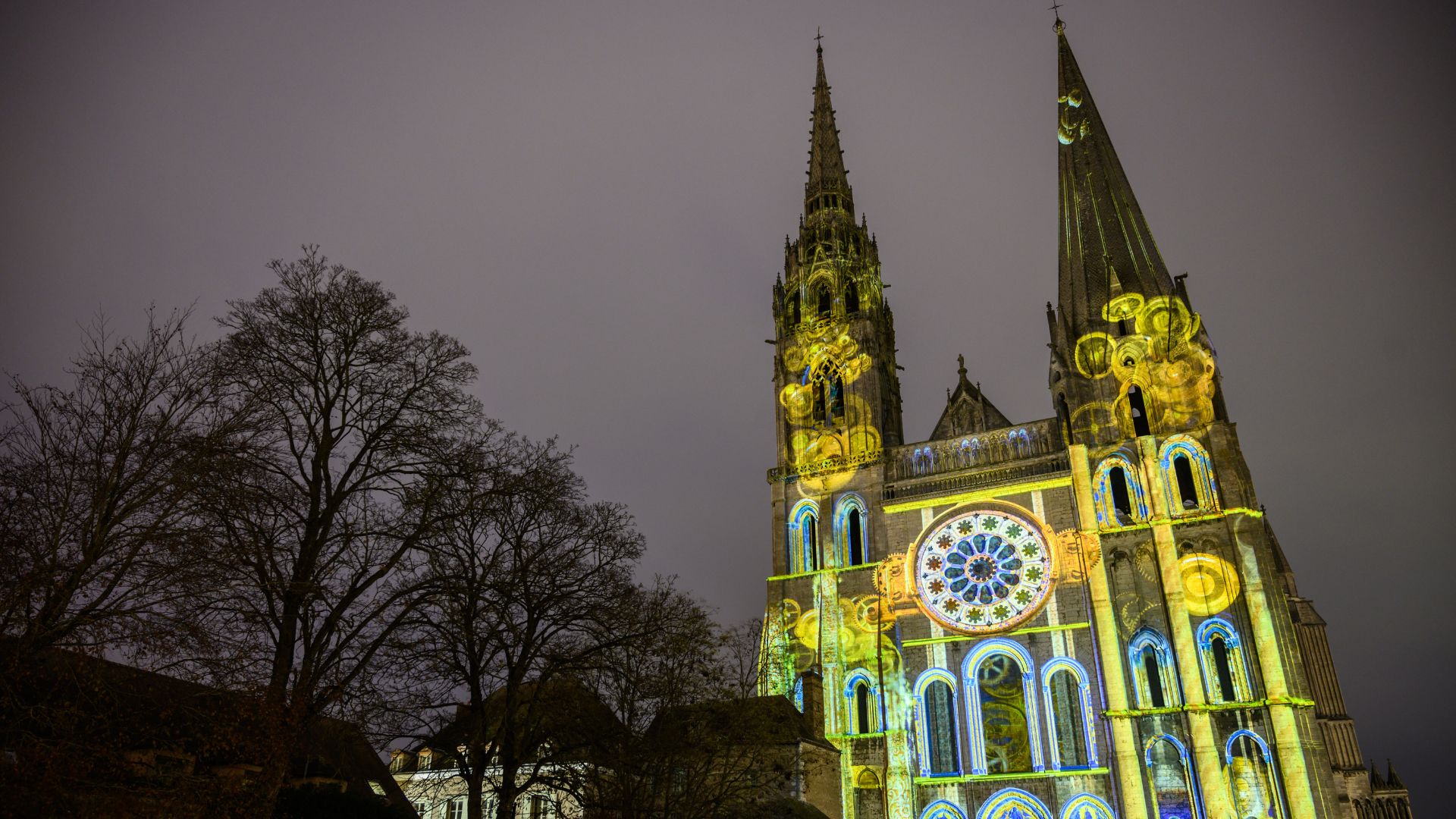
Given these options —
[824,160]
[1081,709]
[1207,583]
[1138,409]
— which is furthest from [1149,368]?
[824,160]

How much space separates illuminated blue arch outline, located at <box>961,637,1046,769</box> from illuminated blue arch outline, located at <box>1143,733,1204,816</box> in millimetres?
3183

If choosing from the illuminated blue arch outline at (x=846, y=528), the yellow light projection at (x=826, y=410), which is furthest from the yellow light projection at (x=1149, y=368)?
the illuminated blue arch outline at (x=846, y=528)

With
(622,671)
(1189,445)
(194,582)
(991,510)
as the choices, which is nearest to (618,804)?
(622,671)

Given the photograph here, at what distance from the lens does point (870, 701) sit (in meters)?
34.5

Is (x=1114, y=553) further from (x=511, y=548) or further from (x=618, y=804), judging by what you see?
(x=511, y=548)

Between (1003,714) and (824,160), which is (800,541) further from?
(824,160)

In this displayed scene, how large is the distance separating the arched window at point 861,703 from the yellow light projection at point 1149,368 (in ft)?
41.2

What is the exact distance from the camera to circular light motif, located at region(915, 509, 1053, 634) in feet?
114

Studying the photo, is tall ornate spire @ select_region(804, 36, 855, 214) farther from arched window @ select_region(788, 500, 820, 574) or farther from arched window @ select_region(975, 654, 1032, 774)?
arched window @ select_region(975, 654, 1032, 774)

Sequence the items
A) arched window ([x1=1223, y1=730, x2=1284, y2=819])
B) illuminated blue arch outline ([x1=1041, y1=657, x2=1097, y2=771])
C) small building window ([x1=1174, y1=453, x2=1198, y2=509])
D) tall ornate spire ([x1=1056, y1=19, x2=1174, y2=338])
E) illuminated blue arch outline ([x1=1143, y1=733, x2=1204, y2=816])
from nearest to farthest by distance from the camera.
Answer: arched window ([x1=1223, y1=730, x2=1284, y2=819])
illuminated blue arch outline ([x1=1143, y1=733, x2=1204, y2=816])
illuminated blue arch outline ([x1=1041, y1=657, x2=1097, y2=771])
small building window ([x1=1174, y1=453, x2=1198, y2=509])
tall ornate spire ([x1=1056, y1=19, x2=1174, y2=338])

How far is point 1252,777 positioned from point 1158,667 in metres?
4.19

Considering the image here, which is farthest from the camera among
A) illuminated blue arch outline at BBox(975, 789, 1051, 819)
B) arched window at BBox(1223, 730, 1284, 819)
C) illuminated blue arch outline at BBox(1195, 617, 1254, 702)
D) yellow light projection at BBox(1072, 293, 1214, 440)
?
yellow light projection at BBox(1072, 293, 1214, 440)

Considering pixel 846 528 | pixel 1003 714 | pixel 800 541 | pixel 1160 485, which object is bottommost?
pixel 1003 714

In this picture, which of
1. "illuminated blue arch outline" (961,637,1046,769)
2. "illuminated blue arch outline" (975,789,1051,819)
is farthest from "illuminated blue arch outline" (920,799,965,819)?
"illuminated blue arch outline" (961,637,1046,769)
